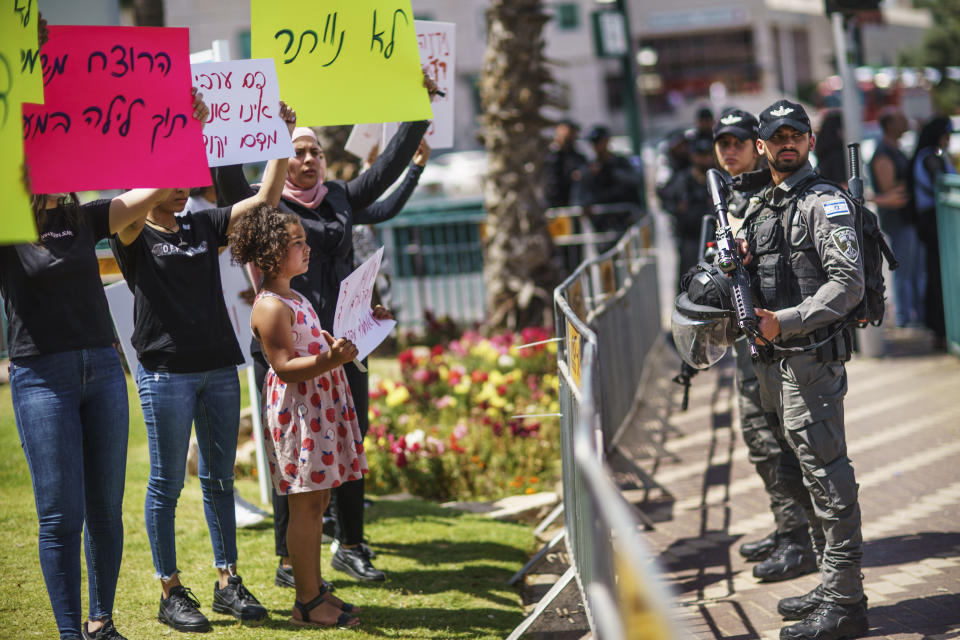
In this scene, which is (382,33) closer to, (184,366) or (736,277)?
(184,366)

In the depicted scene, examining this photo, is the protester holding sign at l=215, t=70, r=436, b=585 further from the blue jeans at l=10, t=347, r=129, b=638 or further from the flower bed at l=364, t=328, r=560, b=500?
the flower bed at l=364, t=328, r=560, b=500

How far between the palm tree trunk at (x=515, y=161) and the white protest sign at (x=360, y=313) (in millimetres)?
5931

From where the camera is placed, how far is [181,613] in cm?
453

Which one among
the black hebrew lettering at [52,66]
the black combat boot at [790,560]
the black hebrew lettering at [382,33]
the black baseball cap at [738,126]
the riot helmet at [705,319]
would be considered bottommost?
the black combat boot at [790,560]

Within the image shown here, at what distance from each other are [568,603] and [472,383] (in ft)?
11.6

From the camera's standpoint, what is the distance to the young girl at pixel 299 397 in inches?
168

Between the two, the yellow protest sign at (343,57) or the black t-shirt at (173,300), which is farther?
the yellow protest sign at (343,57)

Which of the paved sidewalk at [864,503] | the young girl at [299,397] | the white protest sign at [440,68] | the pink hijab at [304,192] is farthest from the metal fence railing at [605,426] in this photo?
the pink hijab at [304,192]

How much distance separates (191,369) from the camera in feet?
14.5

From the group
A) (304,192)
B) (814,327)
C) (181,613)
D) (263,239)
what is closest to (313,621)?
(181,613)

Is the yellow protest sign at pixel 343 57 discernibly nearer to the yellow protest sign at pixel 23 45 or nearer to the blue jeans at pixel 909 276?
the yellow protest sign at pixel 23 45

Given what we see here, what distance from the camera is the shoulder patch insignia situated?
165 inches

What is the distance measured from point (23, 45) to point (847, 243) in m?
3.07

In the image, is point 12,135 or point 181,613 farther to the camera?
point 181,613
